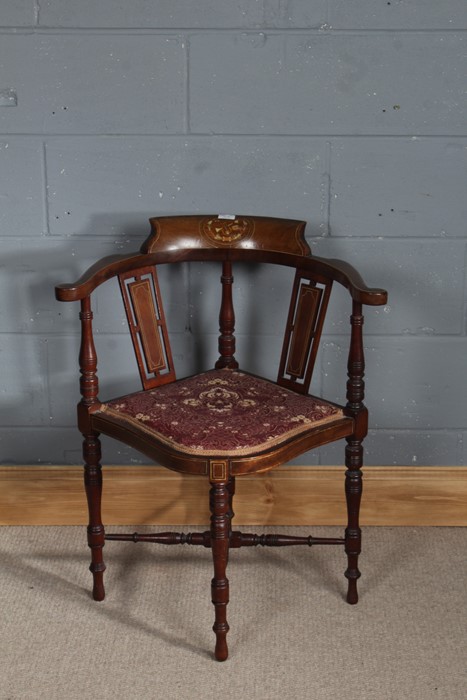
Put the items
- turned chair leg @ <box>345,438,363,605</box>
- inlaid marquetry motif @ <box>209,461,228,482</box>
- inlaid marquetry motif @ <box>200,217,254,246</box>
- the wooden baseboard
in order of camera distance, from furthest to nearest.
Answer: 1. the wooden baseboard
2. inlaid marquetry motif @ <box>200,217,254,246</box>
3. turned chair leg @ <box>345,438,363,605</box>
4. inlaid marquetry motif @ <box>209,461,228,482</box>

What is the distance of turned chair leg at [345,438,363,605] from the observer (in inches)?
92.7

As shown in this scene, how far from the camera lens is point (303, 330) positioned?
2412 millimetres

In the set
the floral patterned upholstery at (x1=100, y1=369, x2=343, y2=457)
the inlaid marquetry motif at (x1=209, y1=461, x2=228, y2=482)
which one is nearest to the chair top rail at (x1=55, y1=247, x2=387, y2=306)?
the floral patterned upholstery at (x1=100, y1=369, x2=343, y2=457)

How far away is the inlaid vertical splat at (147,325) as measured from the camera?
2.40m

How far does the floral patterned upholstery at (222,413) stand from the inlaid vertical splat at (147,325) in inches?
2.1

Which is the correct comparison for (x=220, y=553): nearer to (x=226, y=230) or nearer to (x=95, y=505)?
(x=95, y=505)

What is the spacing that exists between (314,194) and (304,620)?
1109 mm

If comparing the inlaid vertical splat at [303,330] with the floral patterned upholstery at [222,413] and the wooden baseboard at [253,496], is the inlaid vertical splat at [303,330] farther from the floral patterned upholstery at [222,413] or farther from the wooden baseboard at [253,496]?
the wooden baseboard at [253,496]

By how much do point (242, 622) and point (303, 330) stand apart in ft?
2.41

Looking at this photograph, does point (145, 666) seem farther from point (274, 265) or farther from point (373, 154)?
point (373, 154)

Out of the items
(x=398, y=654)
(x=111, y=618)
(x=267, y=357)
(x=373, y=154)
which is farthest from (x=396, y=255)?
(x=111, y=618)

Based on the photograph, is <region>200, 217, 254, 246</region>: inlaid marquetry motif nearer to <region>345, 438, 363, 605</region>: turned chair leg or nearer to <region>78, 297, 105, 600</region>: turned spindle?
<region>78, 297, 105, 600</region>: turned spindle

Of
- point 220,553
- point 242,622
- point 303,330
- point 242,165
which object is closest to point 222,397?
point 303,330

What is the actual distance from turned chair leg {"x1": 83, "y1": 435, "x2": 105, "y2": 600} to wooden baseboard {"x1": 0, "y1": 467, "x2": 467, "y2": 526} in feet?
1.23
